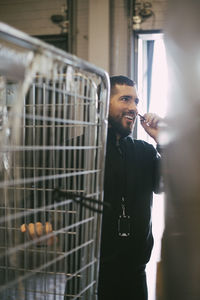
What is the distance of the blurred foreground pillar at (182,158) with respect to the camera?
2.78 feet

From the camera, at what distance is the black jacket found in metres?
2.10

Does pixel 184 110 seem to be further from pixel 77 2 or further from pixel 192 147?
pixel 77 2

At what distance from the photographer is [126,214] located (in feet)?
6.98

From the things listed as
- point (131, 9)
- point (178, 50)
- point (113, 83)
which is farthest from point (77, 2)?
point (178, 50)

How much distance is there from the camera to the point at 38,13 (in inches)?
167

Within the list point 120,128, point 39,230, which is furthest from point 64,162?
point 120,128

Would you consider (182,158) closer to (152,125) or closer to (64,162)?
(64,162)

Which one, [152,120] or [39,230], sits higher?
[152,120]

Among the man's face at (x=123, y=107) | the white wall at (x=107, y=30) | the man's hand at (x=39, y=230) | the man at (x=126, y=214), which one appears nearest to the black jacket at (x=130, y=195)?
the man at (x=126, y=214)

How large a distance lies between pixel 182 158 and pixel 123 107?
5.14 feet

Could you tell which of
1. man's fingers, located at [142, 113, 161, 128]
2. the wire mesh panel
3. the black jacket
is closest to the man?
the black jacket

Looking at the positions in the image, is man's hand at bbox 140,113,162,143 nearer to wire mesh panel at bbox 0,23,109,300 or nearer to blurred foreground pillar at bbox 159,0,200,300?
wire mesh panel at bbox 0,23,109,300

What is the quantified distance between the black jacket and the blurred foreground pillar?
1152 millimetres

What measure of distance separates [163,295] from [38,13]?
3828 millimetres
